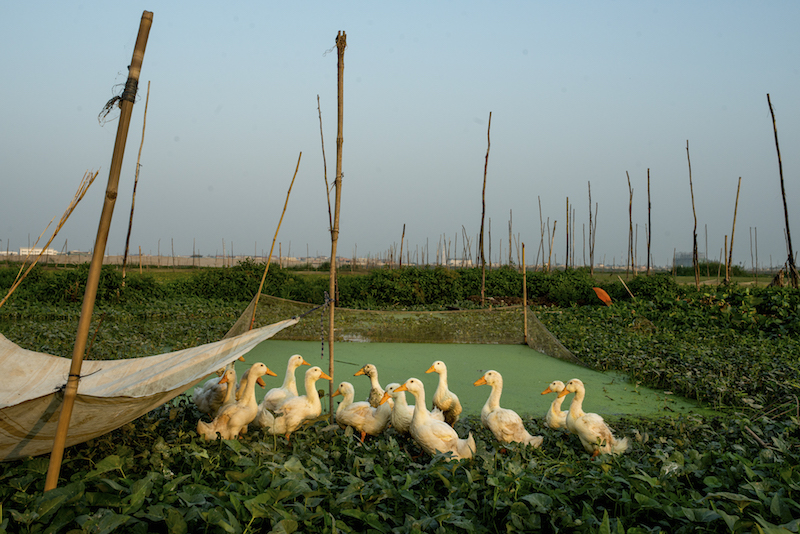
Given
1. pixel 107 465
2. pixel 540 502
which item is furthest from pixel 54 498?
pixel 540 502

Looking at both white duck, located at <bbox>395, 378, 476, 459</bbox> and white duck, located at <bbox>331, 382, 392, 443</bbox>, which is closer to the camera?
white duck, located at <bbox>395, 378, 476, 459</bbox>

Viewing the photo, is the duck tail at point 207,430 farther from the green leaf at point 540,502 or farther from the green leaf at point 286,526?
the green leaf at point 540,502

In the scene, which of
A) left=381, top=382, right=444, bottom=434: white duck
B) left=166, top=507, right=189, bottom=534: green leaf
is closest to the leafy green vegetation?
left=166, top=507, right=189, bottom=534: green leaf

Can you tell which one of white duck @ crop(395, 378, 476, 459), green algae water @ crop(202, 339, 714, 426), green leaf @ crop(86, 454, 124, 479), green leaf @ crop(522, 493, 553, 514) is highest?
green leaf @ crop(86, 454, 124, 479)

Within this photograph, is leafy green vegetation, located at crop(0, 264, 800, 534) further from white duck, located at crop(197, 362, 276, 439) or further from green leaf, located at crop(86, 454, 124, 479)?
white duck, located at crop(197, 362, 276, 439)

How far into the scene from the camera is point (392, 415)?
10.7ft

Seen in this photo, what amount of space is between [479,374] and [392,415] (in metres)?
2.07

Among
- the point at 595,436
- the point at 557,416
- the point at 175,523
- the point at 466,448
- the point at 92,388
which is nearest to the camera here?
the point at 175,523

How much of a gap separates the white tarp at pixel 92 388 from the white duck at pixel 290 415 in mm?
611

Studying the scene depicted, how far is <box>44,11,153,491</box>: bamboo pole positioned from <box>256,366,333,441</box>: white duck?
4.52ft

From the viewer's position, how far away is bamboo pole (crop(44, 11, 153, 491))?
1693 mm

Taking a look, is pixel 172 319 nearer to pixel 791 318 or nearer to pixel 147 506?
pixel 147 506

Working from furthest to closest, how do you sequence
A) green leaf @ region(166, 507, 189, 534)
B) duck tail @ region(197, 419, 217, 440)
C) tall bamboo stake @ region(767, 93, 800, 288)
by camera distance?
tall bamboo stake @ region(767, 93, 800, 288) → duck tail @ region(197, 419, 217, 440) → green leaf @ region(166, 507, 189, 534)

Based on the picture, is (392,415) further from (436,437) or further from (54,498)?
(54,498)
